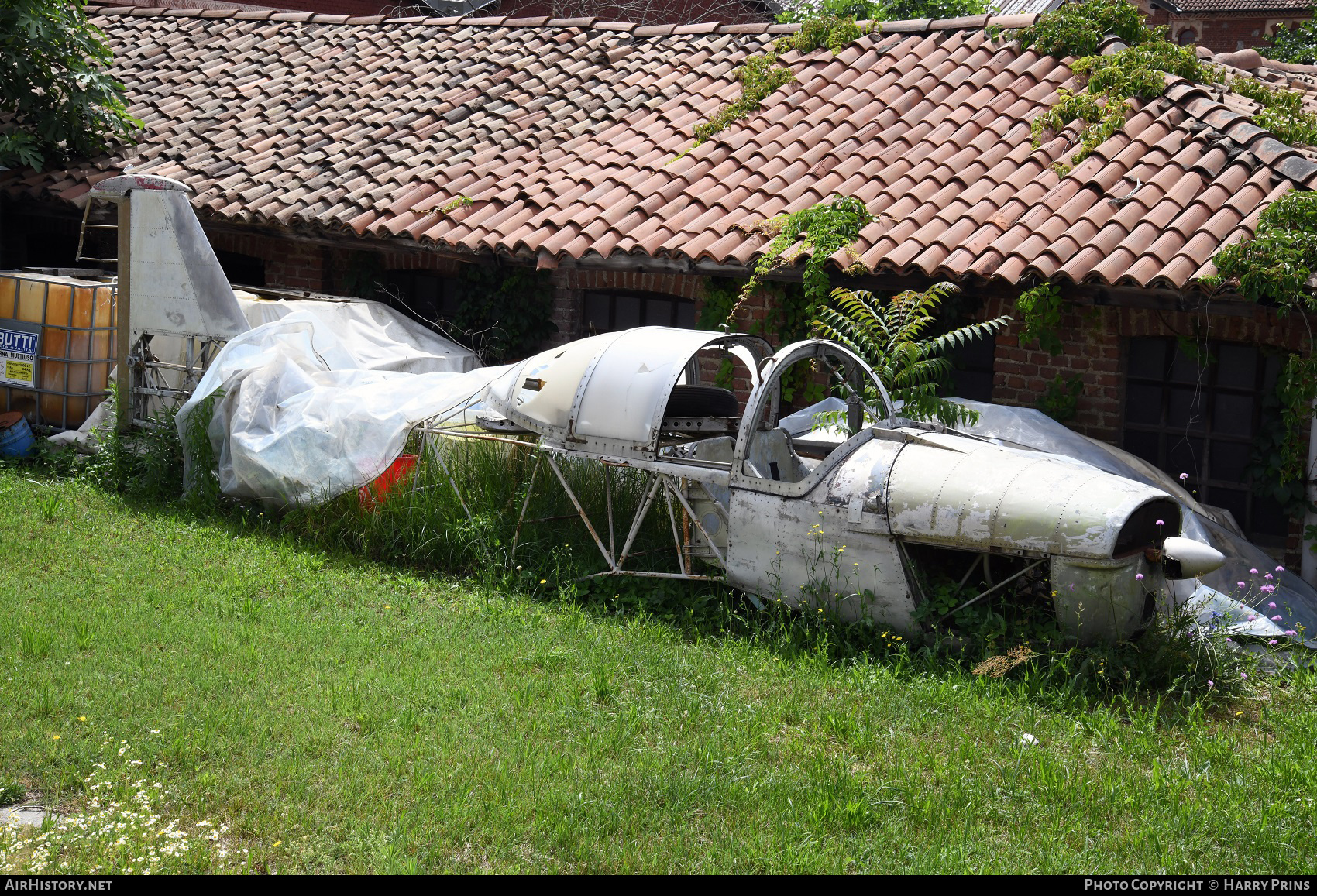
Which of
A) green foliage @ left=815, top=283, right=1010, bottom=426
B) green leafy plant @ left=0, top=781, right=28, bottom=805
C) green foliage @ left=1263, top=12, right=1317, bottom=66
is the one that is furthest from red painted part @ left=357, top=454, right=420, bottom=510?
green foliage @ left=1263, top=12, right=1317, bottom=66

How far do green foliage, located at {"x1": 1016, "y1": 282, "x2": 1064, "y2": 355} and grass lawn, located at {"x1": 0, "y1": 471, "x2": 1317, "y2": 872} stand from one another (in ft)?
9.47

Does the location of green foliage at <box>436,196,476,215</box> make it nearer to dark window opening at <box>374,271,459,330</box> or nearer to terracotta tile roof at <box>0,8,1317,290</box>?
terracotta tile roof at <box>0,8,1317,290</box>

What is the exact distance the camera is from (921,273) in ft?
26.5

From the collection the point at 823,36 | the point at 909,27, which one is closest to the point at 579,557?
the point at 823,36

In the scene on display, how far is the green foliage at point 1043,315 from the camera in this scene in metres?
7.68

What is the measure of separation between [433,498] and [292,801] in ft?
11.6

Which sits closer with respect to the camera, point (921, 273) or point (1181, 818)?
point (1181, 818)

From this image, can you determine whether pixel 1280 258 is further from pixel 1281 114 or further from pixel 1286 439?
pixel 1281 114

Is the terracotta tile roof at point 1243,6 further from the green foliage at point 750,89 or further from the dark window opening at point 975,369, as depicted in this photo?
the dark window opening at point 975,369

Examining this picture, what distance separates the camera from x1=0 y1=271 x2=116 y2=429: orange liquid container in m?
10.2

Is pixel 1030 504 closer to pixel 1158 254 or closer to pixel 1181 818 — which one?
pixel 1181 818

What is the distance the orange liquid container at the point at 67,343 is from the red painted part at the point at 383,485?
3806 millimetres

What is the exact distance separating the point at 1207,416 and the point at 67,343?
9.49 meters

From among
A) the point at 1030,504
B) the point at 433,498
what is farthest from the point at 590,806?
the point at 433,498
